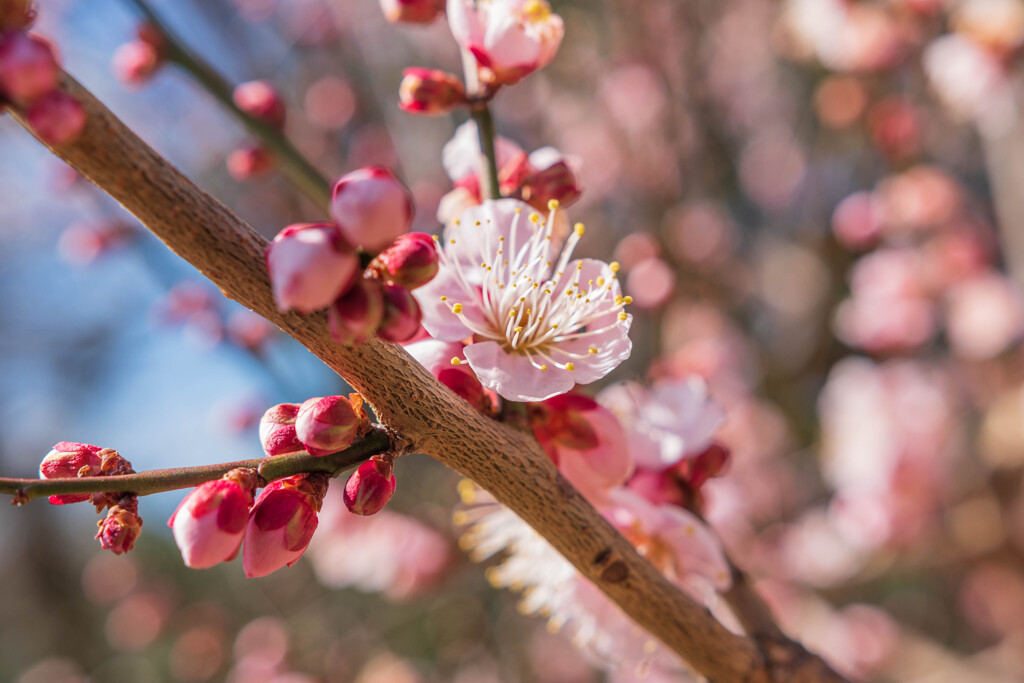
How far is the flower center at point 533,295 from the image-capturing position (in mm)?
796

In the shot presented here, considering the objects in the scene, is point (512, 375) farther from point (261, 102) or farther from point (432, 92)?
point (261, 102)

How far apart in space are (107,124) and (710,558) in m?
0.85

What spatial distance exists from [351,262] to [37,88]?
24 cm

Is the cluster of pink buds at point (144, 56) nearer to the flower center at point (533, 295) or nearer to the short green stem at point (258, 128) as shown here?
the short green stem at point (258, 128)

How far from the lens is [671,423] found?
3.36 feet

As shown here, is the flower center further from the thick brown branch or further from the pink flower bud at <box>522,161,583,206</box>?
the thick brown branch

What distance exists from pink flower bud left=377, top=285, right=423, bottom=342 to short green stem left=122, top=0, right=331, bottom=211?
74 cm

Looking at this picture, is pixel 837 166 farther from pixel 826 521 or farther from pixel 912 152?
pixel 826 521

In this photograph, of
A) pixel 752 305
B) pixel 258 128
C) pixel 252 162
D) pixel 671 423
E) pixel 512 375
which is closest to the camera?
pixel 512 375

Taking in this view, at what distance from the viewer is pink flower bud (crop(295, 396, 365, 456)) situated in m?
0.58

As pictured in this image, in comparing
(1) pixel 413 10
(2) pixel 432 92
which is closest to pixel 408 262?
(2) pixel 432 92

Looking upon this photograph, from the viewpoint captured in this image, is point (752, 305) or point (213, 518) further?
point (752, 305)

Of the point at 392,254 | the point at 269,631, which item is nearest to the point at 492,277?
the point at 392,254

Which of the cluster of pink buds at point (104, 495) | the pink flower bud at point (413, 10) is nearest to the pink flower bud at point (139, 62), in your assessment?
the pink flower bud at point (413, 10)
